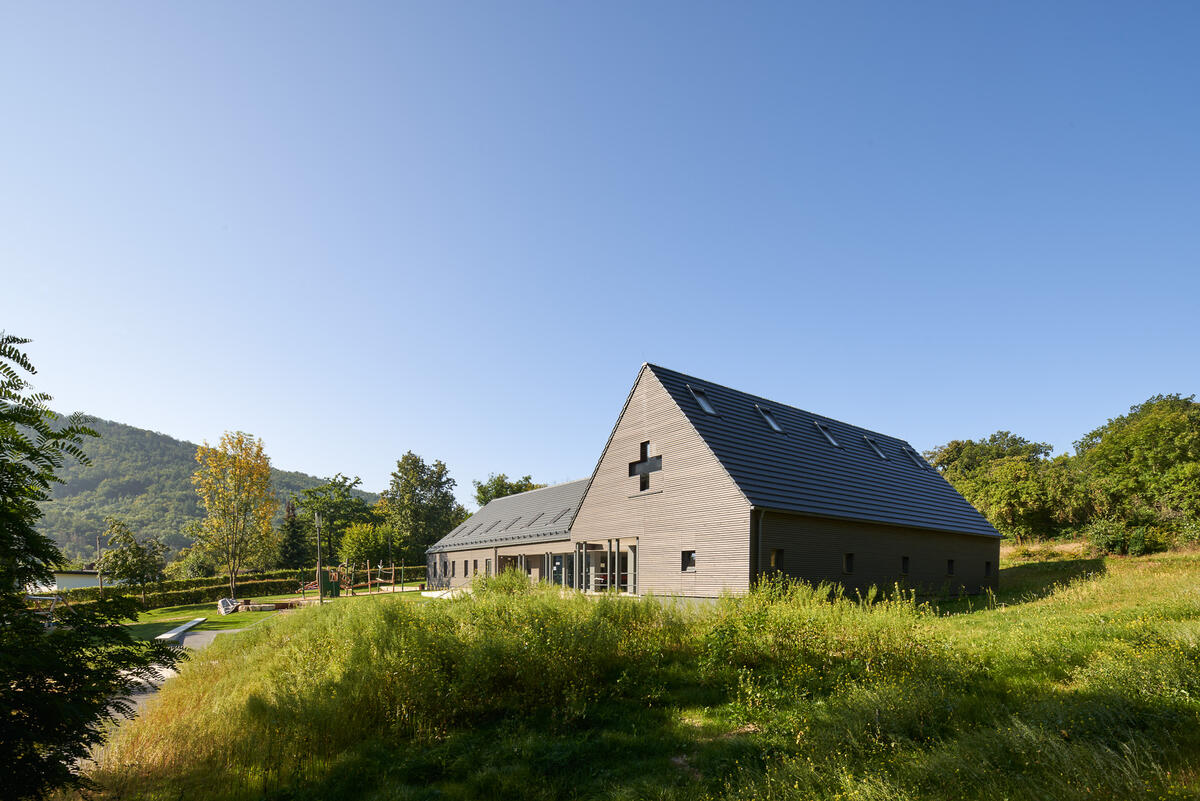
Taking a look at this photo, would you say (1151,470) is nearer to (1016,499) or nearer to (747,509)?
(1016,499)

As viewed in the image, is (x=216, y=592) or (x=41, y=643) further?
(x=216, y=592)

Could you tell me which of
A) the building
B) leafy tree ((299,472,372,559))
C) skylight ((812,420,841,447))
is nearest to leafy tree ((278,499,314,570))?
leafy tree ((299,472,372,559))

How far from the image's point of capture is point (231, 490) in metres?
37.6

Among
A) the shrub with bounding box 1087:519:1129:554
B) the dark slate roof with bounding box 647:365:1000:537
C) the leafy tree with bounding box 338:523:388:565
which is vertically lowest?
the leafy tree with bounding box 338:523:388:565

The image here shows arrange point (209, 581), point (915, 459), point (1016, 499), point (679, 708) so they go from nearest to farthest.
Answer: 1. point (679, 708)
2. point (915, 459)
3. point (1016, 499)
4. point (209, 581)

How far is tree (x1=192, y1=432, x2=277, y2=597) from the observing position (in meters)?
37.1

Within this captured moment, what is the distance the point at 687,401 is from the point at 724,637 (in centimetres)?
1071

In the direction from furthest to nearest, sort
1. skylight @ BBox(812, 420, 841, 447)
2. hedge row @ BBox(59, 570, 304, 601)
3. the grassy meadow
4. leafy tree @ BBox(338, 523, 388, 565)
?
leafy tree @ BBox(338, 523, 388, 565) < hedge row @ BBox(59, 570, 304, 601) < skylight @ BBox(812, 420, 841, 447) < the grassy meadow

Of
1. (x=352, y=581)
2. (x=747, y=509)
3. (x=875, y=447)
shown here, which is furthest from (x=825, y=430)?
(x=352, y=581)

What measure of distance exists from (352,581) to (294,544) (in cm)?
2105

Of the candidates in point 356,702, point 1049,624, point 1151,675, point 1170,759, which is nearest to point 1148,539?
point 1049,624

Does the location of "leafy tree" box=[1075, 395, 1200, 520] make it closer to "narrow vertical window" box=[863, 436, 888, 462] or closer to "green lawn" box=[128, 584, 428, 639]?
"narrow vertical window" box=[863, 436, 888, 462]

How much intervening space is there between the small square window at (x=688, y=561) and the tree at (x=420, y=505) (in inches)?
1683

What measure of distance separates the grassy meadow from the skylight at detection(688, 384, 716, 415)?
8465 millimetres
